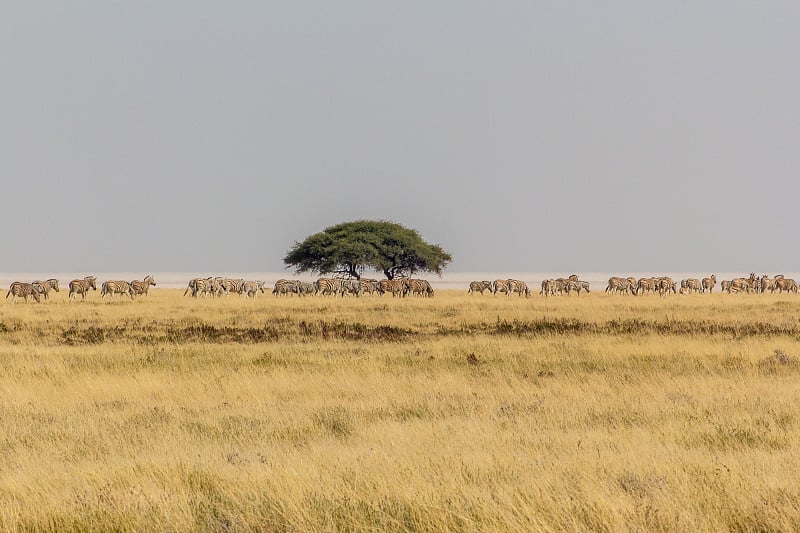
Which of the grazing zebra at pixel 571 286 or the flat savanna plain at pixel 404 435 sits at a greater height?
the grazing zebra at pixel 571 286

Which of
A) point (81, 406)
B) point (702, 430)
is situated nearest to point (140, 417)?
point (81, 406)

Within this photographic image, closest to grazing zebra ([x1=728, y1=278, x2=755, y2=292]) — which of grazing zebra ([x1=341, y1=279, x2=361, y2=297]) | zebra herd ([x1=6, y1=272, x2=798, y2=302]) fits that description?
zebra herd ([x1=6, y1=272, x2=798, y2=302])

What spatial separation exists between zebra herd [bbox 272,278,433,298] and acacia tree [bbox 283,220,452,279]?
13154 mm

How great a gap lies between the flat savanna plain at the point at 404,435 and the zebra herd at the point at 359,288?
37.0m

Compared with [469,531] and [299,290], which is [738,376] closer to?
[469,531]

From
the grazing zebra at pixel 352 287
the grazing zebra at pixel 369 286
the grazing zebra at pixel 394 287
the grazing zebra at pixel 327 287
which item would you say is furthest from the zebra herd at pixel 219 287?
the grazing zebra at pixel 394 287

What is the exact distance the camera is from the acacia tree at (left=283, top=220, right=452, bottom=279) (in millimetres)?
75938

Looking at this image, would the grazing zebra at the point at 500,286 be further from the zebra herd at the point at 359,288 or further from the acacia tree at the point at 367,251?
the acacia tree at the point at 367,251

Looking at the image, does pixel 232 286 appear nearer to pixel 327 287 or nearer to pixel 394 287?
pixel 327 287

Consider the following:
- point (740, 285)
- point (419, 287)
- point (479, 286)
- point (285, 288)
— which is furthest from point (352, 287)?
point (740, 285)

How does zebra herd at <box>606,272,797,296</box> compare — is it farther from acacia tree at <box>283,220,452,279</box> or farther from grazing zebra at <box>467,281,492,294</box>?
acacia tree at <box>283,220,452,279</box>

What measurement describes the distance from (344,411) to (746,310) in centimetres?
3039

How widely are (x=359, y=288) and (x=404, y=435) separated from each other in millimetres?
50987

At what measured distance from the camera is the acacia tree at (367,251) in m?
75.9
